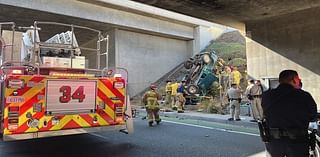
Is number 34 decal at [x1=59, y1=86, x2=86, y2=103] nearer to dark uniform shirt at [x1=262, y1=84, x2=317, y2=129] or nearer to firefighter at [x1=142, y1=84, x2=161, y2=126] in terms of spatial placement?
dark uniform shirt at [x1=262, y1=84, x2=317, y2=129]

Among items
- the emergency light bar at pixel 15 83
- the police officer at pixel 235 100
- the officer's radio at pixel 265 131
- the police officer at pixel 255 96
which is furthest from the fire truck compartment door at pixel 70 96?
the police officer at pixel 235 100

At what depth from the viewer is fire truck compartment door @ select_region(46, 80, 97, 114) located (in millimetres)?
5469

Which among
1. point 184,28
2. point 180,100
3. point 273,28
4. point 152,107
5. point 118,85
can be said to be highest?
point 184,28

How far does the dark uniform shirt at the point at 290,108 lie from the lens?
3170 millimetres

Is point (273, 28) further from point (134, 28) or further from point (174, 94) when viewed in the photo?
point (134, 28)

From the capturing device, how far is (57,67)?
6215mm

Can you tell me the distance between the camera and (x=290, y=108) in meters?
3.21

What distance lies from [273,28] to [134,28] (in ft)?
49.0

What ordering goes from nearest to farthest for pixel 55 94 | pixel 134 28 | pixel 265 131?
pixel 265 131, pixel 55 94, pixel 134 28

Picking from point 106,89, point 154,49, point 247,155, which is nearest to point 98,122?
point 106,89

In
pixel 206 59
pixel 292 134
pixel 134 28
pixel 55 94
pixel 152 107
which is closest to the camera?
pixel 292 134

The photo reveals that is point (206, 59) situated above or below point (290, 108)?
above

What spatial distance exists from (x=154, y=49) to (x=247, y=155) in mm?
22554

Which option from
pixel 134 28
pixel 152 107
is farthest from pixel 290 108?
pixel 134 28
